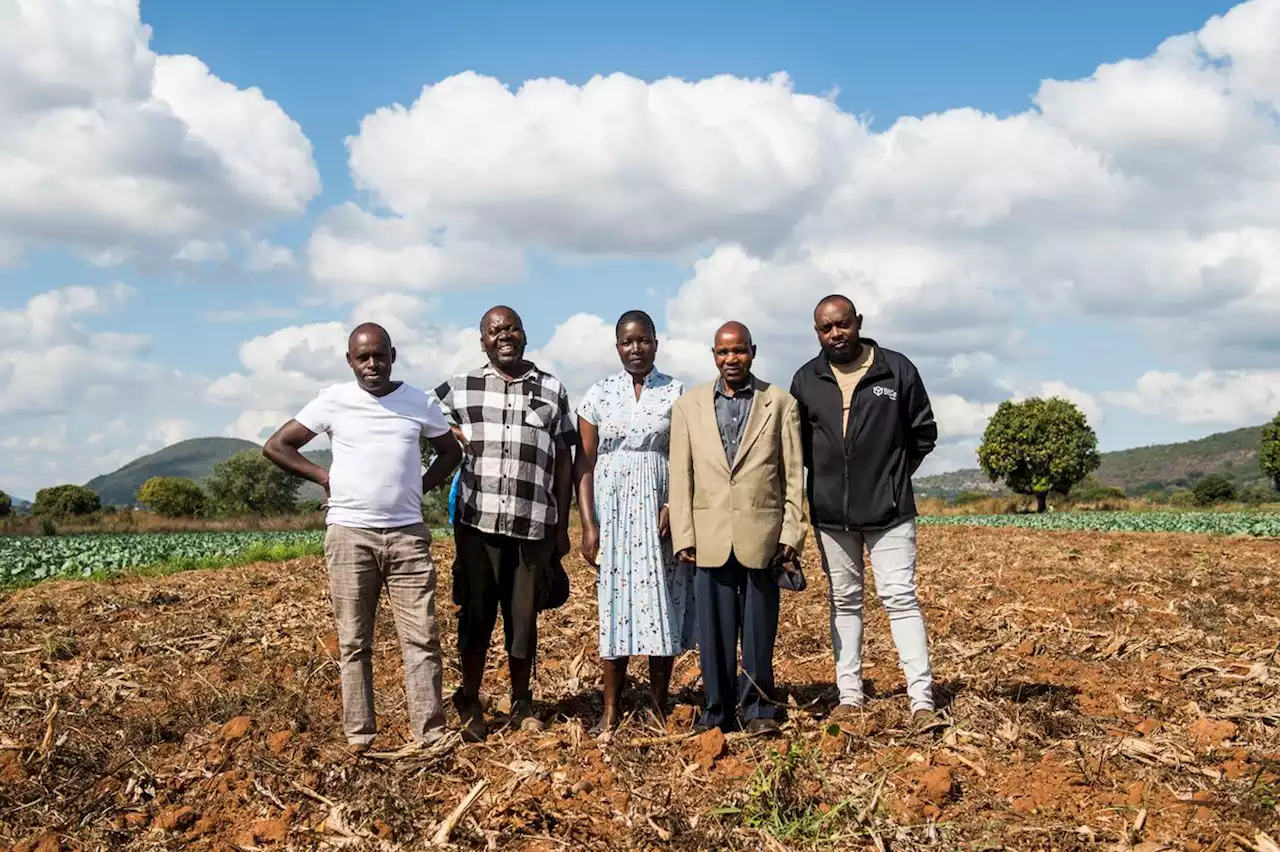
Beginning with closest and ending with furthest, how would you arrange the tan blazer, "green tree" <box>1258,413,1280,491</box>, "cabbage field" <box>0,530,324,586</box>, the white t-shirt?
the white t-shirt
the tan blazer
"cabbage field" <box>0,530,324,586</box>
"green tree" <box>1258,413,1280,491</box>

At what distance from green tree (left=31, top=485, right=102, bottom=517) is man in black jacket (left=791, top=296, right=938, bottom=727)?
6147cm

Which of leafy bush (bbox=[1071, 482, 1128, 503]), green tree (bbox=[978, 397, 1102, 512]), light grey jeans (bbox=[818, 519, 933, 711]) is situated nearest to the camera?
→ light grey jeans (bbox=[818, 519, 933, 711])

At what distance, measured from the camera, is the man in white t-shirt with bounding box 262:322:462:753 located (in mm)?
4691

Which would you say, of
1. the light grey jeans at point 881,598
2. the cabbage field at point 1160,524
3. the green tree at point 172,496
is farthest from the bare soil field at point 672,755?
the green tree at point 172,496

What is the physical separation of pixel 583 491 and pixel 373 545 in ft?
3.65

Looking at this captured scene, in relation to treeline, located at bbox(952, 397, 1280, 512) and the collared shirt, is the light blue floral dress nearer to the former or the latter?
the collared shirt

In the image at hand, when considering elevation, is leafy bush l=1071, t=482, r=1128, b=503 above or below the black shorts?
below

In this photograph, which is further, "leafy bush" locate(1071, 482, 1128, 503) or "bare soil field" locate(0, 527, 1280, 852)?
"leafy bush" locate(1071, 482, 1128, 503)

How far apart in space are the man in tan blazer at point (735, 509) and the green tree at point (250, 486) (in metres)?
62.2

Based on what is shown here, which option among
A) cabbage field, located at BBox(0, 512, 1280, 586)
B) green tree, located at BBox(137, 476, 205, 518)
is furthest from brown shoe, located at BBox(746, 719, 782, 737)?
green tree, located at BBox(137, 476, 205, 518)

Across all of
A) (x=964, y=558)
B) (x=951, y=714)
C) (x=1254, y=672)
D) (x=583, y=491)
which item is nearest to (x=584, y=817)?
(x=583, y=491)

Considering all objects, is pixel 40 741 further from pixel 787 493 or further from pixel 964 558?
pixel 964 558

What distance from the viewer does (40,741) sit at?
17.7 feet

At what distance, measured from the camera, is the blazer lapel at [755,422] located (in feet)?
16.1
